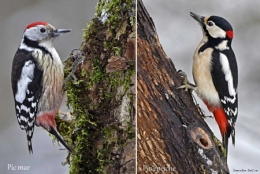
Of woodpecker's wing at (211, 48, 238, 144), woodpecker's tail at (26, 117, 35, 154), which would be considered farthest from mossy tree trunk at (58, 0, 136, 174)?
woodpecker's wing at (211, 48, 238, 144)

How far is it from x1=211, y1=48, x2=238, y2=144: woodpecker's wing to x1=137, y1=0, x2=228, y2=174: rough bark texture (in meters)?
0.13

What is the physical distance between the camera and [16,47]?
207 cm

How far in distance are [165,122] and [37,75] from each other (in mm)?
666

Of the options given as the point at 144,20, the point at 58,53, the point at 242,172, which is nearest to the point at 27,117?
the point at 58,53

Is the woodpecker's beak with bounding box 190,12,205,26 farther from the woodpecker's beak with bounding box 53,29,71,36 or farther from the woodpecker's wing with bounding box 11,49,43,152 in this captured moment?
the woodpecker's wing with bounding box 11,49,43,152

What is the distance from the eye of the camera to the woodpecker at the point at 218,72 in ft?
6.24

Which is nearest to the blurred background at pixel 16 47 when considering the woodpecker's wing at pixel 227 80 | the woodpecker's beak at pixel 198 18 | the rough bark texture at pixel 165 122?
the rough bark texture at pixel 165 122

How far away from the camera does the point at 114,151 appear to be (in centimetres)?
197

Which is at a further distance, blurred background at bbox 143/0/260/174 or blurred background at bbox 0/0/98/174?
blurred background at bbox 0/0/98/174

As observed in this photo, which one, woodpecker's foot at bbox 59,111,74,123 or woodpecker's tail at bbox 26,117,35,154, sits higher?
woodpecker's foot at bbox 59,111,74,123

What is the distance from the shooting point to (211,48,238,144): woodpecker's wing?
190 cm

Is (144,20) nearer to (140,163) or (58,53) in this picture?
(58,53)

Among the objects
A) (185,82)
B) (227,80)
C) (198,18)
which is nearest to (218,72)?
(227,80)

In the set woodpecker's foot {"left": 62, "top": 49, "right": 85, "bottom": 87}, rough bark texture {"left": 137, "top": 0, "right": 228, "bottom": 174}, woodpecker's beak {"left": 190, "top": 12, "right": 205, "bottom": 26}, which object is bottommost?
rough bark texture {"left": 137, "top": 0, "right": 228, "bottom": 174}
